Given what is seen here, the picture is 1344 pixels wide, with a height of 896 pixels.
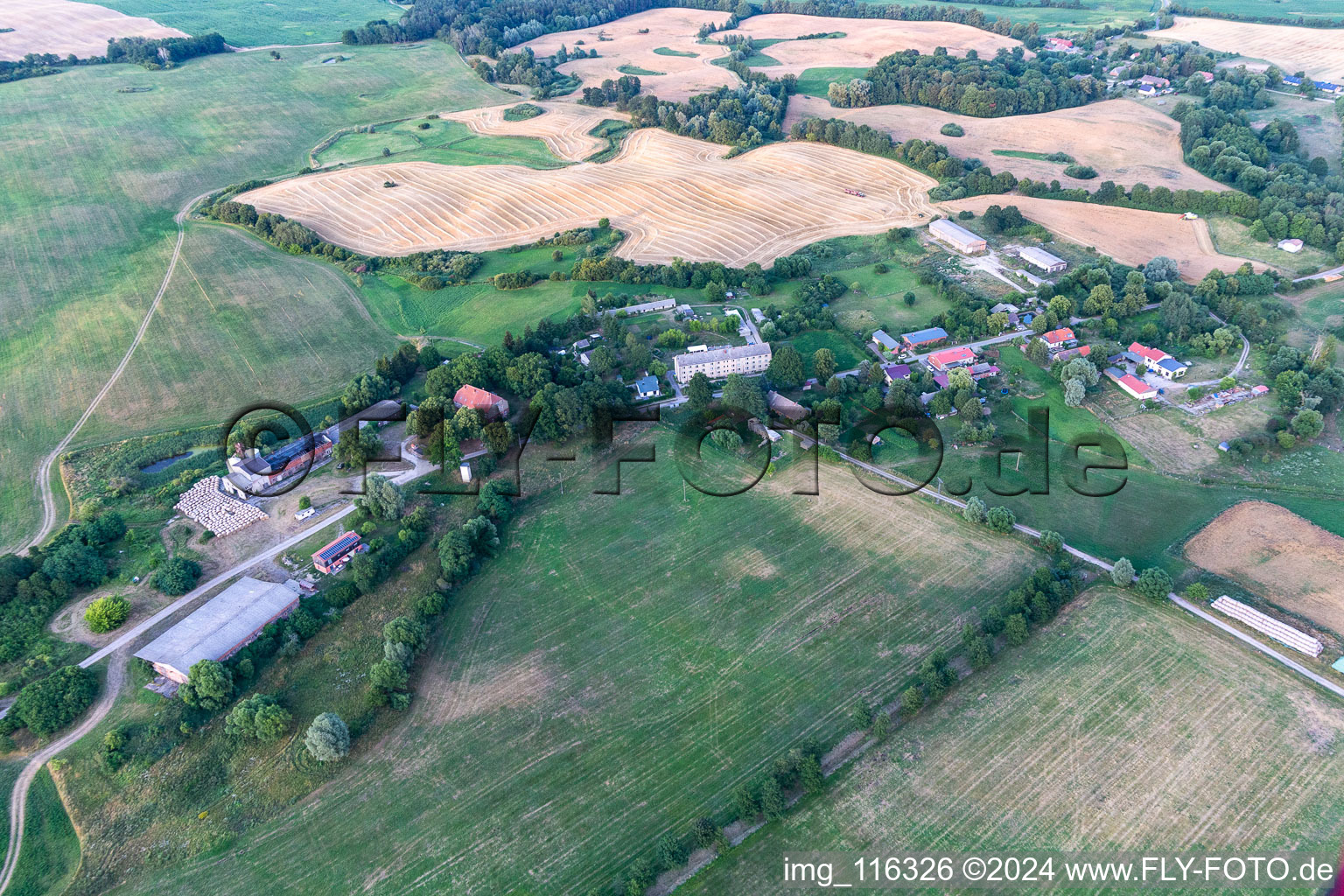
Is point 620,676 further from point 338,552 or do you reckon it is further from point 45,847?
point 45,847

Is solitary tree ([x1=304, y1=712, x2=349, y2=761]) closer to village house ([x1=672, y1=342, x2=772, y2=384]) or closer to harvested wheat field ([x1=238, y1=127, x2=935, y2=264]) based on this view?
village house ([x1=672, y1=342, x2=772, y2=384])

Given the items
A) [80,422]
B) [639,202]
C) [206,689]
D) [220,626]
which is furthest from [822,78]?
[206,689]

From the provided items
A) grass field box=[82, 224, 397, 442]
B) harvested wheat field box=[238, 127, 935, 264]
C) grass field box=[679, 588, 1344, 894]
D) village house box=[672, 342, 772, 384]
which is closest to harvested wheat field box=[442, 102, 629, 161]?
harvested wheat field box=[238, 127, 935, 264]

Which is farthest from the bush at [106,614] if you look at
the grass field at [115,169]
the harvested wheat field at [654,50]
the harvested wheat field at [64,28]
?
the harvested wheat field at [64,28]

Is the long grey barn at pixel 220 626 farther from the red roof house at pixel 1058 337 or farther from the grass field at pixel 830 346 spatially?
the red roof house at pixel 1058 337

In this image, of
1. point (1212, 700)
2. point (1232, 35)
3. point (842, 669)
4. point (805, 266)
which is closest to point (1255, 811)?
point (1212, 700)

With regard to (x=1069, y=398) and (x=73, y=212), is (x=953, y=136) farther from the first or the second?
(x=73, y=212)
